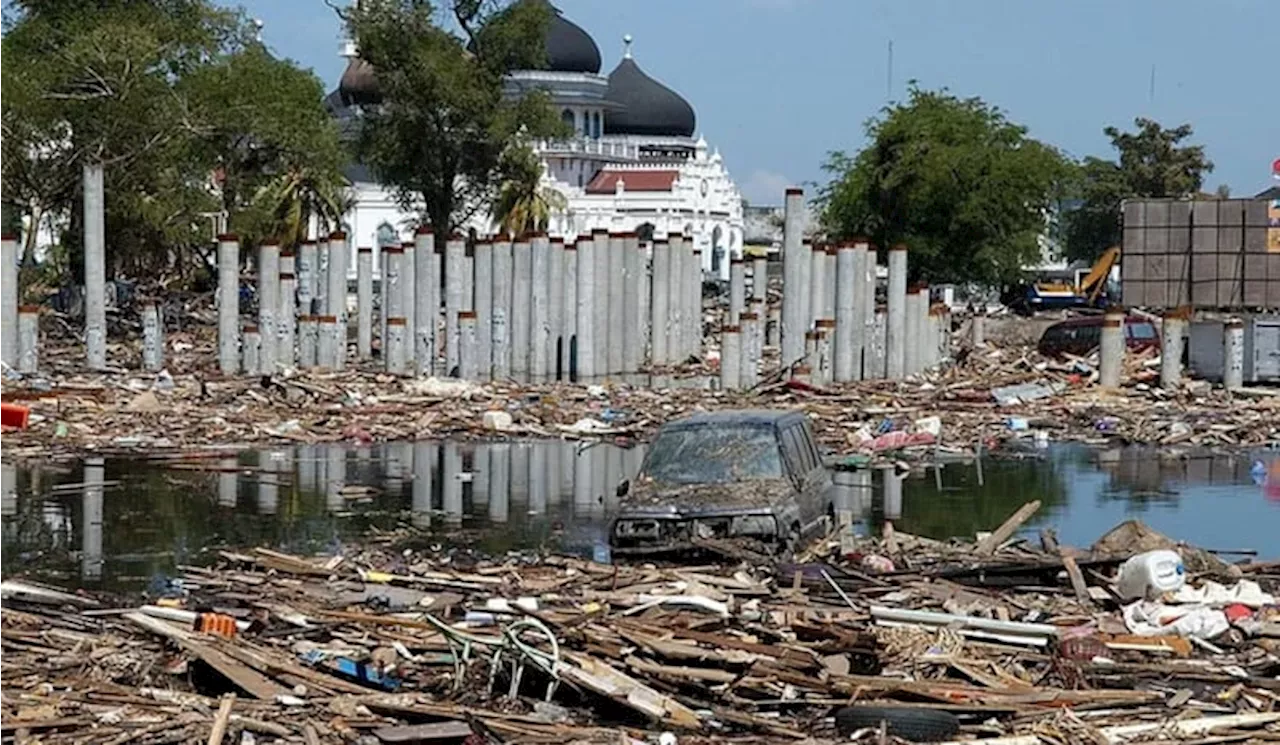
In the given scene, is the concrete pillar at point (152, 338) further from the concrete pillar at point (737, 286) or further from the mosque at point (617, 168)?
the mosque at point (617, 168)

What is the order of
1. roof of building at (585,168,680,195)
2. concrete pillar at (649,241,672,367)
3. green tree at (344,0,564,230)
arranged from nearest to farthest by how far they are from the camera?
concrete pillar at (649,241,672,367) < green tree at (344,0,564,230) < roof of building at (585,168,680,195)

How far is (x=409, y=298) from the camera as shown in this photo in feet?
148

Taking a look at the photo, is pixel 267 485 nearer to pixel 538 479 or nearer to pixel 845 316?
pixel 538 479

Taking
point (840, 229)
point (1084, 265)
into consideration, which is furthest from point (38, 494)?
point (1084, 265)

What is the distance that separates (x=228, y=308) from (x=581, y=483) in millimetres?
17299

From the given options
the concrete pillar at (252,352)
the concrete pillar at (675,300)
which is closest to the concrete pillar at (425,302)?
the concrete pillar at (252,352)

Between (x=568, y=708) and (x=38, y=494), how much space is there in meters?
14.5

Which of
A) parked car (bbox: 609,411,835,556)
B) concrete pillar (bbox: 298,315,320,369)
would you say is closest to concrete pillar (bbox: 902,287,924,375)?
concrete pillar (bbox: 298,315,320,369)

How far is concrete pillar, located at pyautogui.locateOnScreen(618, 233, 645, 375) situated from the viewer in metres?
45.6

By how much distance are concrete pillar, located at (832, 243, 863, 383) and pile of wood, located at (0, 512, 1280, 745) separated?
89.9ft

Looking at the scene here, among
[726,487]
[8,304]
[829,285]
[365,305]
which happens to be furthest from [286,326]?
[726,487]

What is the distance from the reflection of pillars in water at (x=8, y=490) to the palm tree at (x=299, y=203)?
122ft

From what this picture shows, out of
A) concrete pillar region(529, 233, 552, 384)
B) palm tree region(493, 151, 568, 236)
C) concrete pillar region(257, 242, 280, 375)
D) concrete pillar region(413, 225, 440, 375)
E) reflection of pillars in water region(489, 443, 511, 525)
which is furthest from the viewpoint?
palm tree region(493, 151, 568, 236)

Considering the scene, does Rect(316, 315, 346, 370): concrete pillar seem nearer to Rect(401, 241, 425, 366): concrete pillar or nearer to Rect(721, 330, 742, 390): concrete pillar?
Rect(401, 241, 425, 366): concrete pillar
